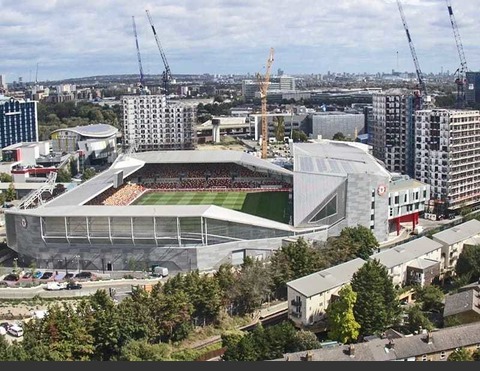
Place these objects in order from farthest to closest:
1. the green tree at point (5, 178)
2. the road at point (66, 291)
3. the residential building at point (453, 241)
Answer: the green tree at point (5, 178) < the residential building at point (453, 241) < the road at point (66, 291)

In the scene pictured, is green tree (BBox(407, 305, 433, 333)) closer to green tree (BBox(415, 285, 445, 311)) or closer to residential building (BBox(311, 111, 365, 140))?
green tree (BBox(415, 285, 445, 311))

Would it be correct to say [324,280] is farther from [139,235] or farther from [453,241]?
[139,235]

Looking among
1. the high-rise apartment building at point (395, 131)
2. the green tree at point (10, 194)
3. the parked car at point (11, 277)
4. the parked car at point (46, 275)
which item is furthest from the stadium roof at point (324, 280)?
the green tree at point (10, 194)

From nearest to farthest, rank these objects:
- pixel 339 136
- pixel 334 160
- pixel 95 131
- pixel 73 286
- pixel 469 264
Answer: pixel 469 264
pixel 73 286
pixel 334 160
pixel 95 131
pixel 339 136

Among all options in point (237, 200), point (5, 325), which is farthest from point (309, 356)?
point (237, 200)

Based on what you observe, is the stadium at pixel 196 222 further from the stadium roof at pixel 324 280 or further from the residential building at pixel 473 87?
the residential building at pixel 473 87
